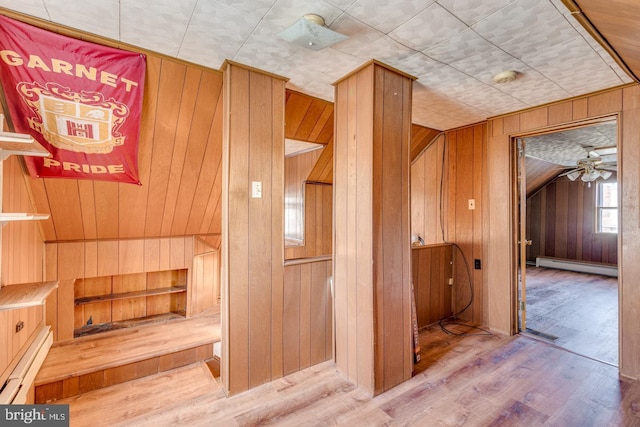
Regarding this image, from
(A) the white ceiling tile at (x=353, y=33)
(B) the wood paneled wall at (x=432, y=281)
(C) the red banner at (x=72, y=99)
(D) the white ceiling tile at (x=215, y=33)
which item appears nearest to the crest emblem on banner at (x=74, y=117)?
(C) the red banner at (x=72, y=99)

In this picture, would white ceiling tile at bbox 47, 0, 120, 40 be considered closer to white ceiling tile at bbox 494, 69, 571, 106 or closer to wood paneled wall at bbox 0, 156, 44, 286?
wood paneled wall at bbox 0, 156, 44, 286

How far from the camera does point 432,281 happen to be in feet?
11.7

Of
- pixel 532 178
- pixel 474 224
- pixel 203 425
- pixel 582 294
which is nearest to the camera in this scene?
pixel 203 425

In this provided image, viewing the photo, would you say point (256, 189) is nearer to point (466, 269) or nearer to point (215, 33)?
point (215, 33)

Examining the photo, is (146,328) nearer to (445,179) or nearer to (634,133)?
(445,179)

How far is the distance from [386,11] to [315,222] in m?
3.20

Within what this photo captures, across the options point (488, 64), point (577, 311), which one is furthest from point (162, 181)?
point (577, 311)

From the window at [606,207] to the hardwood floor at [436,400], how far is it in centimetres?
564

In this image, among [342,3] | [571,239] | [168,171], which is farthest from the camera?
[571,239]

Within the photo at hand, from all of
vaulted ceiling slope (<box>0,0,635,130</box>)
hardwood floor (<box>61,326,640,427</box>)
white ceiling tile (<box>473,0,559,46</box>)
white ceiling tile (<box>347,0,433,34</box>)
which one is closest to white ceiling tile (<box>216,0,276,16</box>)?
vaulted ceiling slope (<box>0,0,635,130</box>)

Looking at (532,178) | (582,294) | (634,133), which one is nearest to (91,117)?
(634,133)

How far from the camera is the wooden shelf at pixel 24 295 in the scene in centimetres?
151

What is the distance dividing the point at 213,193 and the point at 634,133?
384 centimetres

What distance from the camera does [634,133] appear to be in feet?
7.95
